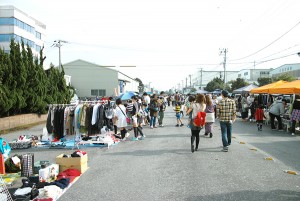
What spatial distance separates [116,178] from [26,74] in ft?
43.8

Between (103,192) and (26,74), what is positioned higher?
(26,74)

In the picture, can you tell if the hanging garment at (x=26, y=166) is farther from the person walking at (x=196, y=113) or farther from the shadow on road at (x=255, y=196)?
the person walking at (x=196, y=113)

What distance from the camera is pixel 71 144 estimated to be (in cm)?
1005

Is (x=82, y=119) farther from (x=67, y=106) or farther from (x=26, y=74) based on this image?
(x=26, y=74)

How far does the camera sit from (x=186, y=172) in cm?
654

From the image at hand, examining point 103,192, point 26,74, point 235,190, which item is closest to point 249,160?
point 235,190

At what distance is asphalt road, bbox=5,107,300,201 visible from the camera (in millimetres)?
5168

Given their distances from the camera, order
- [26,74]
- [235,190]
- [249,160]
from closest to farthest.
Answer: [235,190], [249,160], [26,74]

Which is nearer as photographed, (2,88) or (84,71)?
(2,88)

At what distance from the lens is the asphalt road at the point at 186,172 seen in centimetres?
517

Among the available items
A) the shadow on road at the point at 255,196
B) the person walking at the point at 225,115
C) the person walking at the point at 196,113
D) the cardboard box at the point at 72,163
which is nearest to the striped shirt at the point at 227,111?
the person walking at the point at 225,115

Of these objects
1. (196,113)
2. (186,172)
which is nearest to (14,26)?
(196,113)

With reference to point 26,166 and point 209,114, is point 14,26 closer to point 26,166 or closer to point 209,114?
point 209,114

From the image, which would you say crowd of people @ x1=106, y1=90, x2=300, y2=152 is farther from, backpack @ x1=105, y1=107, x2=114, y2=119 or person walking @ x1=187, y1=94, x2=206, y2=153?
backpack @ x1=105, y1=107, x2=114, y2=119
